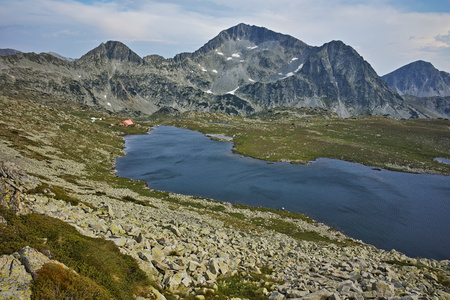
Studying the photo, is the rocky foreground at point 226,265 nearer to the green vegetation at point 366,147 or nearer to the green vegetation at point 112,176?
the green vegetation at point 112,176

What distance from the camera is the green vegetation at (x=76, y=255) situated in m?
11.9

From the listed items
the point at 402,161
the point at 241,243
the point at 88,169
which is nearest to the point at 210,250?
the point at 241,243

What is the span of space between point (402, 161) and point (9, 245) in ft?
397

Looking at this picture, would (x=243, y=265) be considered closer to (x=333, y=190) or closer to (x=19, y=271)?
(x=19, y=271)

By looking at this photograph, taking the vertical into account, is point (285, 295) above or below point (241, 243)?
above

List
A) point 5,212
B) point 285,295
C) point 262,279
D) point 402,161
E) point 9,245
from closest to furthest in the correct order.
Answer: point 9,245 → point 5,212 → point 285,295 → point 262,279 → point 402,161

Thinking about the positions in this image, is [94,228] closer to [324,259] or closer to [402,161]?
[324,259]

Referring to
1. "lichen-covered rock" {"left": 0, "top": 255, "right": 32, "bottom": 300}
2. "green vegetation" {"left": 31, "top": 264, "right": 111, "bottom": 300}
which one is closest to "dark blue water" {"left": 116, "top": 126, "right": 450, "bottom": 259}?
"green vegetation" {"left": 31, "top": 264, "right": 111, "bottom": 300}

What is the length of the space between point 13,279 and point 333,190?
2833 inches

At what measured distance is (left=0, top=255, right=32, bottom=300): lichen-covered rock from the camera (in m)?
9.59

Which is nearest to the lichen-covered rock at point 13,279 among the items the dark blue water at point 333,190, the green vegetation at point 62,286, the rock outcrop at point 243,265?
the green vegetation at point 62,286

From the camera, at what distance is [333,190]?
227ft

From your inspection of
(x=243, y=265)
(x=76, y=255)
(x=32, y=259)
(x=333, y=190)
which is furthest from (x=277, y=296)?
(x=333, y=190)

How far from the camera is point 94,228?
65.6 ft
